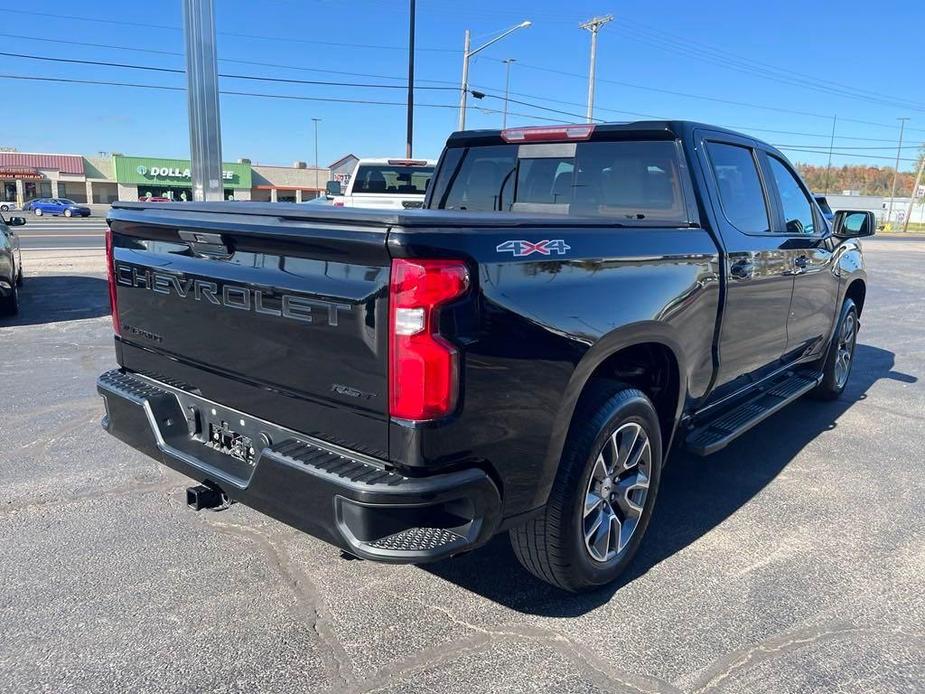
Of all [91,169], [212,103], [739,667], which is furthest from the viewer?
[91,169]

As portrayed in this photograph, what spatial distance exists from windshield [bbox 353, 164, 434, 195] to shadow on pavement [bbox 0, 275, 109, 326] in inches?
193

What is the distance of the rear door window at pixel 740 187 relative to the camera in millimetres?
3961

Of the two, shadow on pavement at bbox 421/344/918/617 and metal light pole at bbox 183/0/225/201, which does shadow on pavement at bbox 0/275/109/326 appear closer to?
metal light pole at bbox 183/0/225/201

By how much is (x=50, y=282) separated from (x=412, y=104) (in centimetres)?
1420

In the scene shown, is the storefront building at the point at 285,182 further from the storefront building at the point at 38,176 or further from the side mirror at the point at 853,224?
the side mirror at the point at 853,224

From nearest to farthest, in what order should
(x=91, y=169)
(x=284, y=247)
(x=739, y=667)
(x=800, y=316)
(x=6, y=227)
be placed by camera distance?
(x=284, y=247)
(x=739, y=667)
(x=800, y=316)
(x=6, y=227)
(x=91, y=169)

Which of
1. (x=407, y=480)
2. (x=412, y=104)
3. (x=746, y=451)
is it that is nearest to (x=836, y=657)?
(x=407, y=480)

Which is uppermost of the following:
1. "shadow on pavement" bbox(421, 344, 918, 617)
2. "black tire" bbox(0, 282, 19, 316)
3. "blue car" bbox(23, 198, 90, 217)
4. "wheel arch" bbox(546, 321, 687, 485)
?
"wheel arch" bbox(546, 321, 687, 485)

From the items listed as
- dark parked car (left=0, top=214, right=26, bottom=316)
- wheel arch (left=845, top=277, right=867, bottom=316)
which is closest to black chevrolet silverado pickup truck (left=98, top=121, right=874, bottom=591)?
wheel arch (left=845, top=277, right=867, bottom=316)

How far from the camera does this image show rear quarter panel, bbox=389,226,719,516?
223 centimetres

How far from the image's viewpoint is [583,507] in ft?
9.36

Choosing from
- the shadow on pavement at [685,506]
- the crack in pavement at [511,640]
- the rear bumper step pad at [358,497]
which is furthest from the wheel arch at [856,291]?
the rear bumper step pad at [358,497]

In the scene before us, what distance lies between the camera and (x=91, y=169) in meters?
70.3

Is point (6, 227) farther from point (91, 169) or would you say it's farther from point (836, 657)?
point (91, 169)
